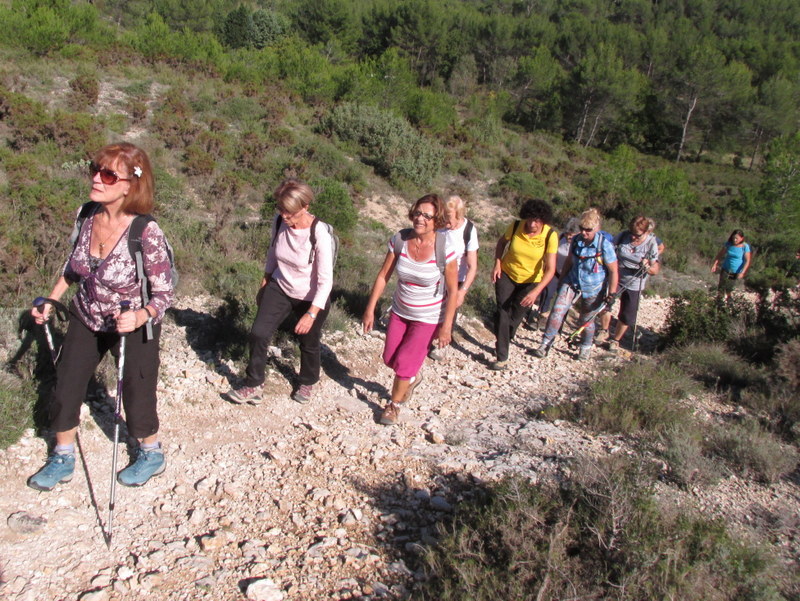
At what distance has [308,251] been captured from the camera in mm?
3672

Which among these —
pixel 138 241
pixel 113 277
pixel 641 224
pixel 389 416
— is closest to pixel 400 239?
pixel 389 416

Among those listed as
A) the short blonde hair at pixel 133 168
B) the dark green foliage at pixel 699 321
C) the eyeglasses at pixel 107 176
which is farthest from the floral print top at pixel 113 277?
the dark green foliage at pixel 699 321

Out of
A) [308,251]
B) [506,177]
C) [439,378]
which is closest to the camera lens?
[308,251]

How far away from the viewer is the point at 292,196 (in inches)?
137

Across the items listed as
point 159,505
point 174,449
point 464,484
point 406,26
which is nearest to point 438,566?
point 464,484

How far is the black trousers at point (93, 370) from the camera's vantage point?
278 centimetres

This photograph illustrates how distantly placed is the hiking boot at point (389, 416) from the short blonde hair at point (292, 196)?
160 centimetres

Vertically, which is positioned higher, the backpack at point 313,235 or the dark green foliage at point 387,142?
the dark green foliage at point 387,142

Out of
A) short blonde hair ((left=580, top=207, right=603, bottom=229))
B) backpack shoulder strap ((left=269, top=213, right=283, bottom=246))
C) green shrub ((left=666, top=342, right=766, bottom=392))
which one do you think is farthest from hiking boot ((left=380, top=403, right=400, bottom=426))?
green shrub ((left=666, top=342, right=766, bottom=392))

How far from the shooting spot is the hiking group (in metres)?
2.68

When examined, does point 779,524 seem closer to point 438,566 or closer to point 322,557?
point 438,566

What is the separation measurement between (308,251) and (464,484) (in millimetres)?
1735

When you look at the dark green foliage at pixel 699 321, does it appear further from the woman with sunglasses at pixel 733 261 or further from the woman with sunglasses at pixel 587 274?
the woman with sunglasses at pixel 587 274

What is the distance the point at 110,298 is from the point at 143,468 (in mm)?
991
